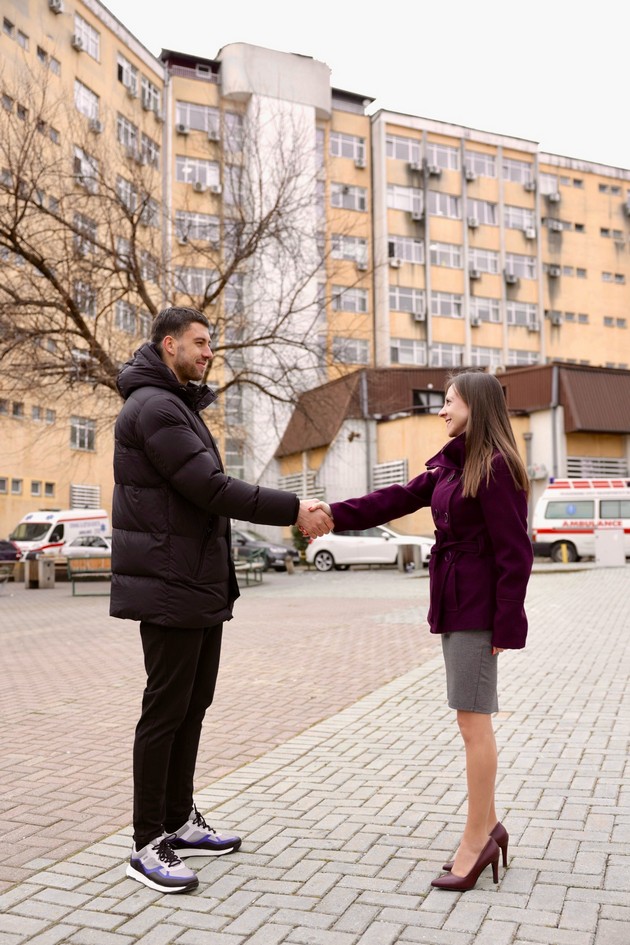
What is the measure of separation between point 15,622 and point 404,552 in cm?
1395

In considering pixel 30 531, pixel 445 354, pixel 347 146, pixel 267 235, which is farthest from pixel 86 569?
pixel 347 146

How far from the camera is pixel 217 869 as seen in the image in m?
3.91

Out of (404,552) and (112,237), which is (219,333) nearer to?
(112,237)

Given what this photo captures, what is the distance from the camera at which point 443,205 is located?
5509 centimetres

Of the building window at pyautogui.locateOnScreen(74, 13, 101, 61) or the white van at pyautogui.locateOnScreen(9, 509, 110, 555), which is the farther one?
the building window at pyautogui.locateOnScreen(74, 13, 101, 61)

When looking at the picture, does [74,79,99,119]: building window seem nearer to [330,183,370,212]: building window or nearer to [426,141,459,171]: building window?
[330,183,370,212]: building window

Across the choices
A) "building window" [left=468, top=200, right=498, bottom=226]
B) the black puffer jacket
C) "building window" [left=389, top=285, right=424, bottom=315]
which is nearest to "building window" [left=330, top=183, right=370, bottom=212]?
"building window" [left=389, top=285, right=424, bottom=315]

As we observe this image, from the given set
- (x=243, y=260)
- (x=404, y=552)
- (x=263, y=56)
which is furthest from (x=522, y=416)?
(x=263, y=56)

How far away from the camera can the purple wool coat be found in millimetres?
3635

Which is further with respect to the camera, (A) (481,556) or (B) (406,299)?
(B) (406,299)

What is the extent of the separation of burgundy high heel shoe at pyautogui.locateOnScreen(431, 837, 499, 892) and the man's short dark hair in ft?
7.75

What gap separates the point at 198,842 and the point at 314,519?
147 centimetres

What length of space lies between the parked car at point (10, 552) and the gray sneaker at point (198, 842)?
29.3m

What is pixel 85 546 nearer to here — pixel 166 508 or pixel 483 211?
pixel 166 508
